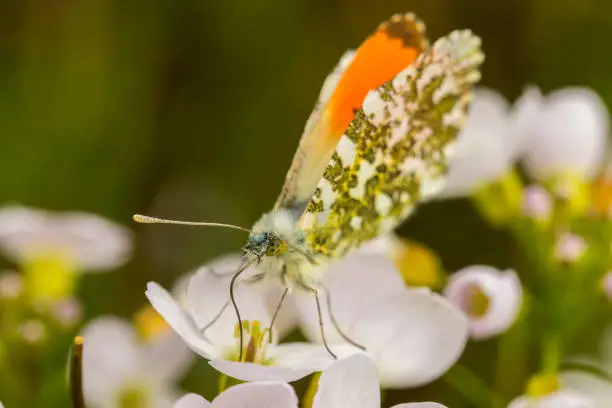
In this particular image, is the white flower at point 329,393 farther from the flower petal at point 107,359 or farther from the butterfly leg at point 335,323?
the flower petal at point 107,359

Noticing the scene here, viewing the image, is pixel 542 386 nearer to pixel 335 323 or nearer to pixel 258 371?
pixel 335 323

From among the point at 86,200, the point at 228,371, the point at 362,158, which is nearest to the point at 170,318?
the point at 228,371

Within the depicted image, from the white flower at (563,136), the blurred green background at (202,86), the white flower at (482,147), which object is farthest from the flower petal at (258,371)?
the blurred green background at (202,86)

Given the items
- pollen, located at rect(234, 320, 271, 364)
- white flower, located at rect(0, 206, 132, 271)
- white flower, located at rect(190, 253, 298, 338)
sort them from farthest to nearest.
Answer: white flower, located at rect(0, 206, 132, 271) < white flower, located at rect(190, 253, 298, 338) < pollen, located at rect(234, 320, 271, 364)

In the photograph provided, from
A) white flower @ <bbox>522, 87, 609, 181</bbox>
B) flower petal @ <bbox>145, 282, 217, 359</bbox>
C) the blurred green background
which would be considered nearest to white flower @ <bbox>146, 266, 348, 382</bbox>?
flower petal @ <bbox>145, 282, 217, 359</bbox>

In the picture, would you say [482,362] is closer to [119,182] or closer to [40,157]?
[119,182]

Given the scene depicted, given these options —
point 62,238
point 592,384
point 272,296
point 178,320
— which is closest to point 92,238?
point 62,238

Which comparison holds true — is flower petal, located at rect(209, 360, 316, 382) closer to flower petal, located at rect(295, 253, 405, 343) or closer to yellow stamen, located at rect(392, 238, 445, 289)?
flower petal, located at rect(295, 253, 405, 343)
